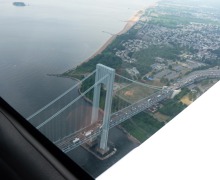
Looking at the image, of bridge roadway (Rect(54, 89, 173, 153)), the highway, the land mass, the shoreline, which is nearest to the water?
the shoreline

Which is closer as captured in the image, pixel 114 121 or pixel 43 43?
pixel 114 121

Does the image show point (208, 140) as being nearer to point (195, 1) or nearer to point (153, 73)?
point (153, 73)

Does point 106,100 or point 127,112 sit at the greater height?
point 106,100

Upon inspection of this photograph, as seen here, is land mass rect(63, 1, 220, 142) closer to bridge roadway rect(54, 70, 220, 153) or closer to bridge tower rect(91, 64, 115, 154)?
bridge roadway rect(54, 70, 220, 153)

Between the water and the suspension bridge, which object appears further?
the water

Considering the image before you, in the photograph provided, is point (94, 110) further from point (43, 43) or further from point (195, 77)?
point (43, 43)

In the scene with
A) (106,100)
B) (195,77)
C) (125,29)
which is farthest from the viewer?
(125,29)

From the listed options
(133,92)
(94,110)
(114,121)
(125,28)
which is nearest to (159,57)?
(133,92)

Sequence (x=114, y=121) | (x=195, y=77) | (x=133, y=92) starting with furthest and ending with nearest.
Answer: (x=195, y=77), (x=133, y=92), (x=114, y=121)

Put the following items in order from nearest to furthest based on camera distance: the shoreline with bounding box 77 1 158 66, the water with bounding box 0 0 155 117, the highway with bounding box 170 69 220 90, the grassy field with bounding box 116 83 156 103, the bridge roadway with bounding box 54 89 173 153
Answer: the bridge roadway with bounding box 54 89 173 153 < the water with bounding box 0 0 155 117 < the grassy field with bounding box 116 83 156 103 < the highway with bounding box 170 69 220 90 < the shoreline with bounding box 77 1 158 66
